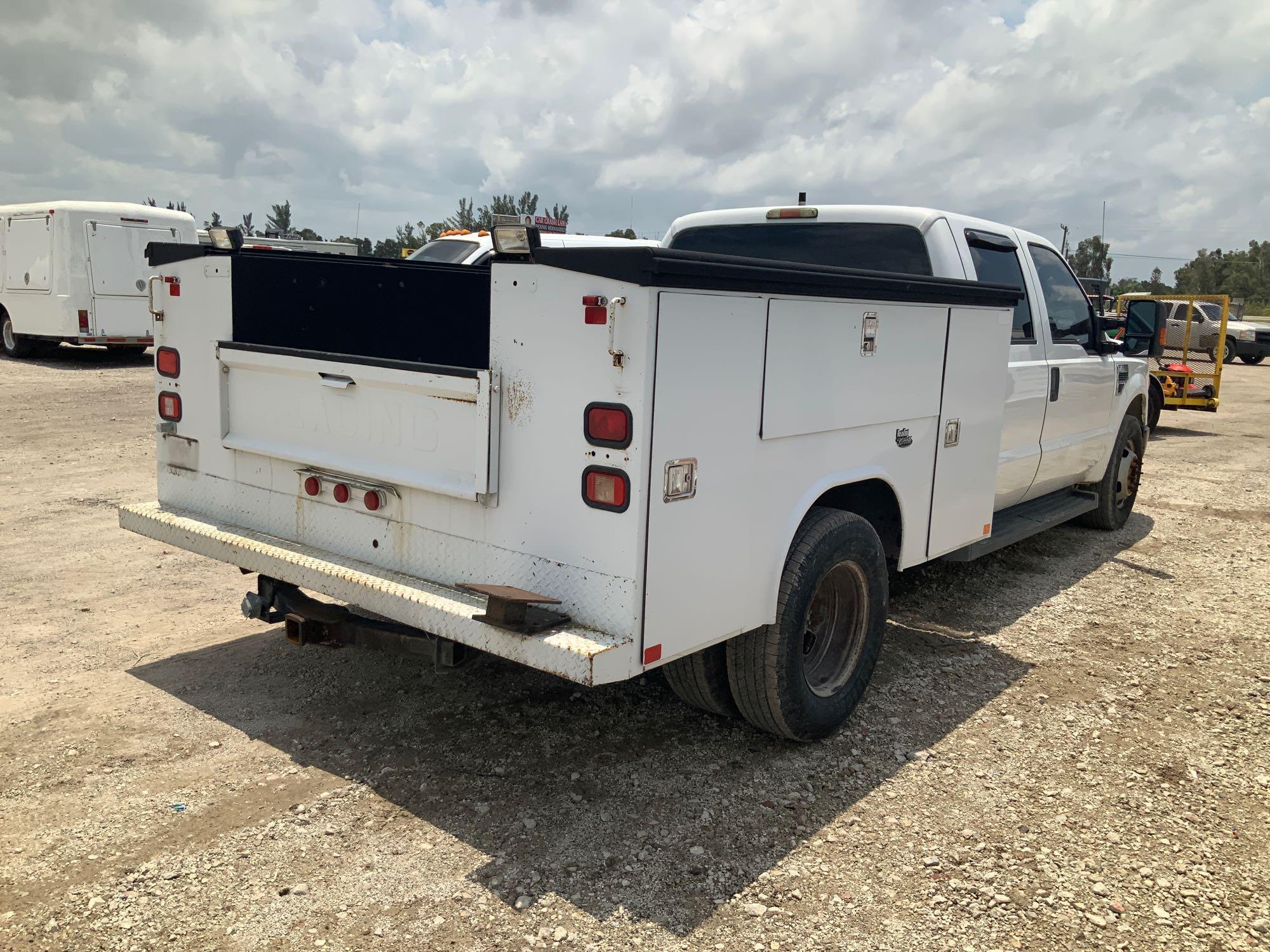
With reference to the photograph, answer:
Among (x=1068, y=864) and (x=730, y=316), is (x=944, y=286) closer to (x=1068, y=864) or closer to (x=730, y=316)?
(x=730, y=316)

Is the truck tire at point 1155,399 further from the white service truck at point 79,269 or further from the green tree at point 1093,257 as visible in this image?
the green tree at point 1093,257

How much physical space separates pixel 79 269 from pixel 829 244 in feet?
49.6

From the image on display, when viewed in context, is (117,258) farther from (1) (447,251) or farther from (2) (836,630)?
(2) (836,630)

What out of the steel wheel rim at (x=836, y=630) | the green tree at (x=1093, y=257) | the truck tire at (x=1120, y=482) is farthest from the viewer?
the green tree at (x=1093, y=257)

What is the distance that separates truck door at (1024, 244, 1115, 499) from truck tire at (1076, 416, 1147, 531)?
56 cm

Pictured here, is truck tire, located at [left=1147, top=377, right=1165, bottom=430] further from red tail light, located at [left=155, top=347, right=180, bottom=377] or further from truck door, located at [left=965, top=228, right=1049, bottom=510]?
red tail light, located at [left=155, top=347, right=180, bottom=377]

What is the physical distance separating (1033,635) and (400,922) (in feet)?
13.3

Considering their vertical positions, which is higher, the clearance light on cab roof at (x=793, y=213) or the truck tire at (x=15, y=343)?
the clearance light on cab roof at (x=793, y=213)

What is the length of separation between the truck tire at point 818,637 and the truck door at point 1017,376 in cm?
167

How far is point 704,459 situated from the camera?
3234mm

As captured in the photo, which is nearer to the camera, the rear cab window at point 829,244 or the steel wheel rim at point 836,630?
the steel wheel rim at point 836,630

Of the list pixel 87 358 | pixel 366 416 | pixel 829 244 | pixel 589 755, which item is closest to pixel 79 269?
pixel 87 358

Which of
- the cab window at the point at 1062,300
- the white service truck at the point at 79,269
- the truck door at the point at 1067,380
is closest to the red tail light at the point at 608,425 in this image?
the truck door at the point at 1067,380

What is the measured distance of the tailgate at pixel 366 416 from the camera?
3.42 m
